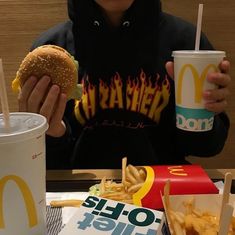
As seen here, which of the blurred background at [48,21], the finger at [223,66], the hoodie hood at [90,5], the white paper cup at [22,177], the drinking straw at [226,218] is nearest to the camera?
the drinking straw at [226,218]

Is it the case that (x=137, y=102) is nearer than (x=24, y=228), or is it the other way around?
(x=24, y=228)

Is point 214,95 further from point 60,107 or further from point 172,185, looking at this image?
point 60,107

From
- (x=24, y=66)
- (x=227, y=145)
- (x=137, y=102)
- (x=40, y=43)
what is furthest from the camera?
(x=227, y=145)

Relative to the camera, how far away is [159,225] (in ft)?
1.83

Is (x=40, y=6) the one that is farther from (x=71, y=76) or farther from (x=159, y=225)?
(x=159, y=225)

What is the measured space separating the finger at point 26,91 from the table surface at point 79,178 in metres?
0.19

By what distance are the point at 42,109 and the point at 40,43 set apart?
0.53 m

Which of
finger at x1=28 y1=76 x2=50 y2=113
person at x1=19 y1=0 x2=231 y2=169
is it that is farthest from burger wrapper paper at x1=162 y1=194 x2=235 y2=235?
person at x1=19 y1=0 x2=231 y2=169

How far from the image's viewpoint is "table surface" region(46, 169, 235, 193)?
2.77 feet

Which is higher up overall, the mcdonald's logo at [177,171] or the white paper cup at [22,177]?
the white paper cup at [22,177]

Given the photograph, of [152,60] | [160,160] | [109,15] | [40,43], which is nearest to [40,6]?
[40,43]

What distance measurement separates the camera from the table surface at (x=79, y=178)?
0.85m

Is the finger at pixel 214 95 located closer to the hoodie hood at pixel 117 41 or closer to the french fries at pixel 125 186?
the french fries at pixel 125 186

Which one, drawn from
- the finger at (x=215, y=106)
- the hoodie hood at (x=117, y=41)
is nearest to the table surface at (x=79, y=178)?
the finger at (x=215, y=106)
